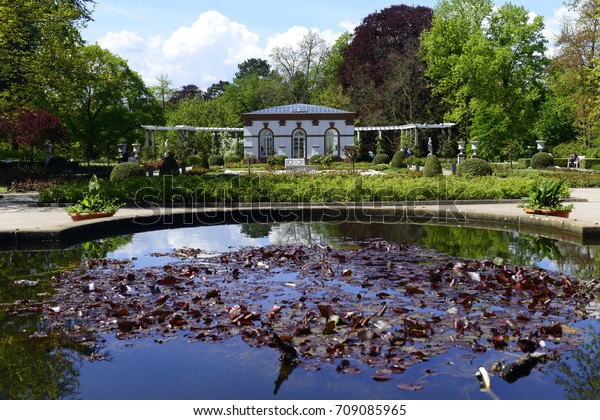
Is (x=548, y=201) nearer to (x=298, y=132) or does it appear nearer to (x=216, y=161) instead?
(x=216, y=161)

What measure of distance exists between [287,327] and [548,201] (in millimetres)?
9356

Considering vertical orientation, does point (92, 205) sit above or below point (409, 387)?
above

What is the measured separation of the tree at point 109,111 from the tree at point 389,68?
17479mm

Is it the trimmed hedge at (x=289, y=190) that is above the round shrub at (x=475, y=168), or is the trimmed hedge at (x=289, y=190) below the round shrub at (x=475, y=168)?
below

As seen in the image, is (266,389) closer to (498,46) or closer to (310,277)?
(310,277)

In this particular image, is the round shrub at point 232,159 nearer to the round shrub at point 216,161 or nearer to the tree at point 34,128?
the round shrub at point 216,161

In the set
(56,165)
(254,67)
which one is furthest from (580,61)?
(254,67)

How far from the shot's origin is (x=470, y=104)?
4188 cm

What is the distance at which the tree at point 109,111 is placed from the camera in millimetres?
38625

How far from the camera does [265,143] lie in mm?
45344

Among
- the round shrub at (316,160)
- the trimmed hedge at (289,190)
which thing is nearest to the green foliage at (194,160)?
the round shrub at (316,160)

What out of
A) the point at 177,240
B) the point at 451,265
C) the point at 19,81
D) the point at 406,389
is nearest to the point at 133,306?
the point at 406,389

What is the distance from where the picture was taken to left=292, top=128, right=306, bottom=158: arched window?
4516 cm

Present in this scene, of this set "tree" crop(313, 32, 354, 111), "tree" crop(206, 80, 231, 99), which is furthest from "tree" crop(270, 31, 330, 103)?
"tree" crop(206, 80, 231, 99)
